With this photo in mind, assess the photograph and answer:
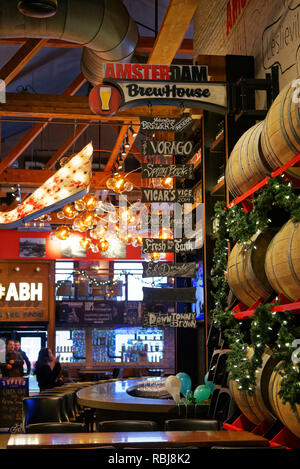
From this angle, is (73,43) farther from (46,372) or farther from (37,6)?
(46,372)

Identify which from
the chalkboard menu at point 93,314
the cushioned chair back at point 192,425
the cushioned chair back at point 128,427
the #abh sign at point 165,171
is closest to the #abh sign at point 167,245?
the #abh sign at point 165,171

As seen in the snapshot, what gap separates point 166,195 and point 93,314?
9.77m

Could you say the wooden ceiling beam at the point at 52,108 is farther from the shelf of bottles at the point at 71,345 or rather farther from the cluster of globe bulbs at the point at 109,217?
the shelf of bottles at the point at 71,345

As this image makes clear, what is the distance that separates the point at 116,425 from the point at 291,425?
1.62m

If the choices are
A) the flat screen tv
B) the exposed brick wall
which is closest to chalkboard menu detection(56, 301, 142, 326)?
the flat screen tv

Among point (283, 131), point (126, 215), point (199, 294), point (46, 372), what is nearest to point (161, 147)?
point (283, 131)

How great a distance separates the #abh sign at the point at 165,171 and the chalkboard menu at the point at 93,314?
9870mm

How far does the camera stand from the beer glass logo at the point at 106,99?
5.02 m

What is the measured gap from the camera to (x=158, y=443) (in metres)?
3.71

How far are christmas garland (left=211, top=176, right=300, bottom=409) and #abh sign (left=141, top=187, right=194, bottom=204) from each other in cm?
156

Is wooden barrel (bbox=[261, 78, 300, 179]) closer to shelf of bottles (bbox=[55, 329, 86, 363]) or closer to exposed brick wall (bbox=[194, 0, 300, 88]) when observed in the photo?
exposed brick wall (bbox=[194, 0, 300, 88])

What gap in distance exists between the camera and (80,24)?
593 centimetres
